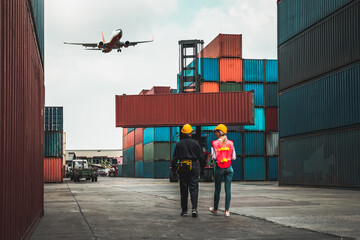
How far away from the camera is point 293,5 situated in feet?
95.1

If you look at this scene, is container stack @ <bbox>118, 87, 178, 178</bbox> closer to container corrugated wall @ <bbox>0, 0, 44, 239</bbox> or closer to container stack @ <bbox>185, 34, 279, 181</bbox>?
container stack @ <bbox>185, 34, 279, 181</bbox>

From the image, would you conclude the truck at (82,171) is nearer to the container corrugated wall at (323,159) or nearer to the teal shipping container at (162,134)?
the teal shipping container at (162,134)

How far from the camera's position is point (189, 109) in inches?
1310

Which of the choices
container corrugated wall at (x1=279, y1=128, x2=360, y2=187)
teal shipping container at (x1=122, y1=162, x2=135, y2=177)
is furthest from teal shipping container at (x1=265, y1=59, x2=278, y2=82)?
teal shipping container at (x1=122, y1=162, x2=135, y2=177)

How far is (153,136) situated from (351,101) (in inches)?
1524

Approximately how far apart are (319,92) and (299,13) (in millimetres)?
5283

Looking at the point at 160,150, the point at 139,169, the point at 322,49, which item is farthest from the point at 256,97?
the point at 139,169

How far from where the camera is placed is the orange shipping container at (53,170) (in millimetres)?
40469

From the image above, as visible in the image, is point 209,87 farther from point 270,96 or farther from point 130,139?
point 130,139

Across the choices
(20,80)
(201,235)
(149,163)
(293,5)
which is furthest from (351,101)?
(149,163)

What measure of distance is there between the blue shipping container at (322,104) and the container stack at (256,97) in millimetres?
12645

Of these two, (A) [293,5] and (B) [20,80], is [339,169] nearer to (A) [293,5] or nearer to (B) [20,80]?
(A) [293,5]

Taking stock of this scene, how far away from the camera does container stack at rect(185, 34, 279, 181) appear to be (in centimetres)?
4297

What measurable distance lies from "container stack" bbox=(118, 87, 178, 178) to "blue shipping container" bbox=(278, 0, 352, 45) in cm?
2712
